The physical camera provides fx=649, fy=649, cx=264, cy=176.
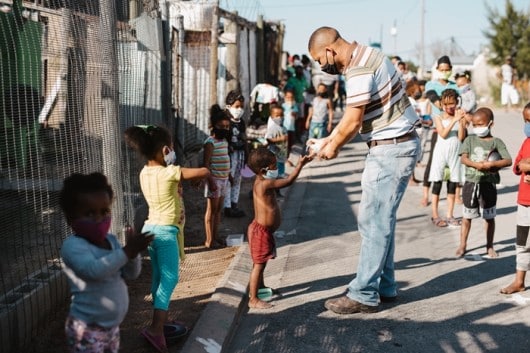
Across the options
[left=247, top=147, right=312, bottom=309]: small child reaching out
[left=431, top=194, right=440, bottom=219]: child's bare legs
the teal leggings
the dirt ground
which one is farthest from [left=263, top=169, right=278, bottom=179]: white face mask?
[left=431, top=194, right=440, bottom=219]: child's bare legs

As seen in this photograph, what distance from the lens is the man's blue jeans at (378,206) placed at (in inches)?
199

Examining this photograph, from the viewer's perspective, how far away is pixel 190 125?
11406 millimetres

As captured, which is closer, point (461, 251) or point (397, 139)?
point (397, 139)

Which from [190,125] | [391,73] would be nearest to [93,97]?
[391,73]

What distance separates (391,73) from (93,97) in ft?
7.76

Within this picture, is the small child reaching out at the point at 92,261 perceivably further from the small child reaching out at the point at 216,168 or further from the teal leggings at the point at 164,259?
the small child reaching out at the point at 216,168

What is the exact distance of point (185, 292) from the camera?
5.46 metres

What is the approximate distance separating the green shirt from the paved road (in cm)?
84

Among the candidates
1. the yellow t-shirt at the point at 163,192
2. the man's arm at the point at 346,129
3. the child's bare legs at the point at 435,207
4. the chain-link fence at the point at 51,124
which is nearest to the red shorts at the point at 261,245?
the man's arm at the point at 346,129

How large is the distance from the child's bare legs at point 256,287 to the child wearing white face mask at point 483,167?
255 cm

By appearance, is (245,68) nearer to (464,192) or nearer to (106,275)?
(464,192)

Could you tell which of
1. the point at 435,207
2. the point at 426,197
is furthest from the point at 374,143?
the point at 426,197

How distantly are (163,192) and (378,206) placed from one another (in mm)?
1788

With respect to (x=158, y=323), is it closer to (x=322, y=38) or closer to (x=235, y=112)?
(x=322, y=38)
